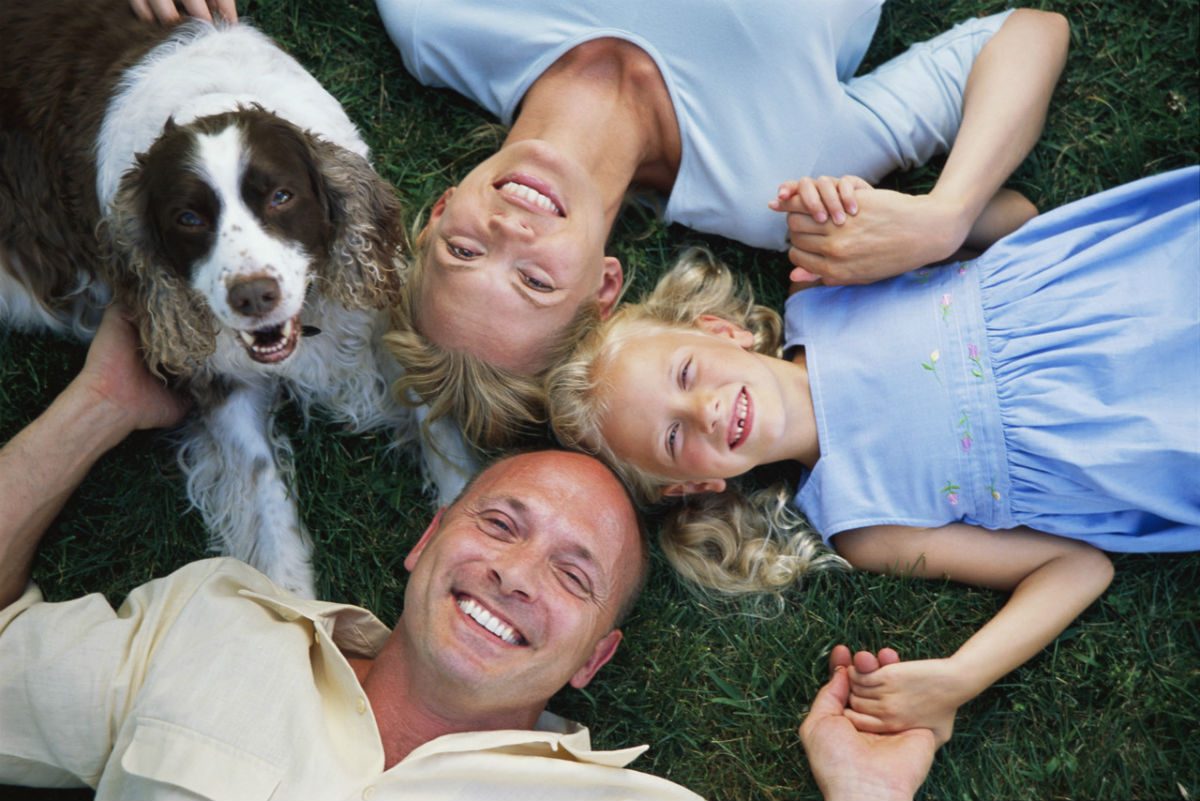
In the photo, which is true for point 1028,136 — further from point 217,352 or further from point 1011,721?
point 217,352

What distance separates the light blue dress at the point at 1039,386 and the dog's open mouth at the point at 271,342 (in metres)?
A: 1.72

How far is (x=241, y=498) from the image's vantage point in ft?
11.9

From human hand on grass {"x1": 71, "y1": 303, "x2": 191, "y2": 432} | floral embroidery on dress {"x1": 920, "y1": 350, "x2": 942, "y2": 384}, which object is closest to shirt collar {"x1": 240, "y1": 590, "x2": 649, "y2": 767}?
human hand on grass {"x1": 71, "y1": 303, "x2": 191, "y2": 432}

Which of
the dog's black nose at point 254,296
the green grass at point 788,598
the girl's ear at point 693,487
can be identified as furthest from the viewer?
the green grass at point 788,598

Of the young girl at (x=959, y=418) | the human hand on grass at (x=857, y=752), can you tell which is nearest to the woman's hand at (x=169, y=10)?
the young girl at (x=959, y=418)

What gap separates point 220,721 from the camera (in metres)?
2.86

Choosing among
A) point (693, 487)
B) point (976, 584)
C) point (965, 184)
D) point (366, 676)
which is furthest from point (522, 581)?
point (965, 184)

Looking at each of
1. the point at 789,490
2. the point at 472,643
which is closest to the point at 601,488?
the point at 472,643

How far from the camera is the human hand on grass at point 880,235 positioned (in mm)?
3486

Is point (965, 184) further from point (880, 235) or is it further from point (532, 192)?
point (532, 192)

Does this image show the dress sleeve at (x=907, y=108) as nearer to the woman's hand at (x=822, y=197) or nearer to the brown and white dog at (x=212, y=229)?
the woman's hand at (x=822, y=197)

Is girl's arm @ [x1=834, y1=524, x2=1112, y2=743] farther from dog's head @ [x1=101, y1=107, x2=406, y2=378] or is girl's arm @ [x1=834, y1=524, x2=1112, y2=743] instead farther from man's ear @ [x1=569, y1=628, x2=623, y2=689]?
dog's head @ [x1=101, y1=107, x2=406, y2=378]

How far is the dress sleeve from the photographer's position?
144 inches

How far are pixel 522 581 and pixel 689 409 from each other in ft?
2.43
